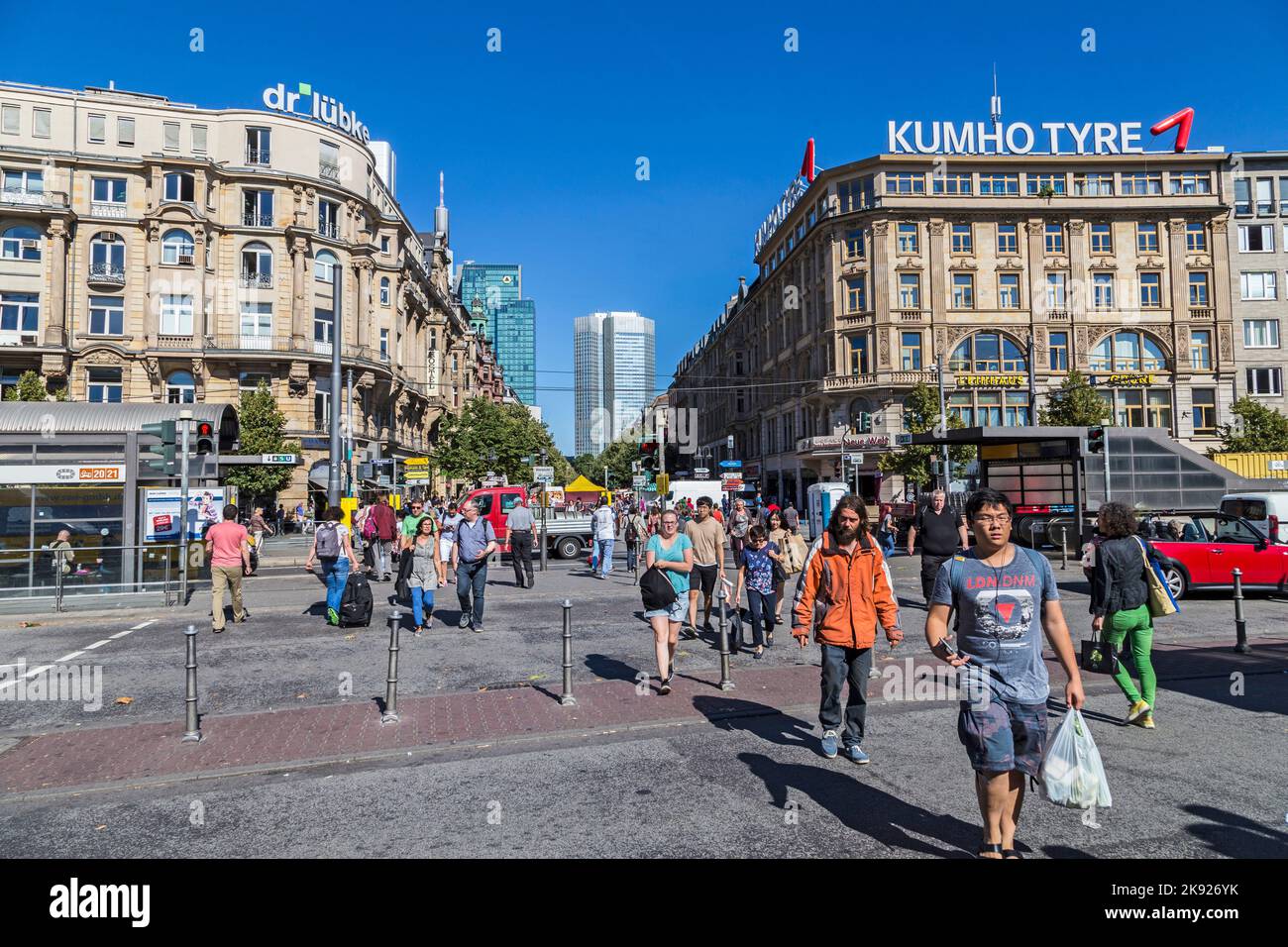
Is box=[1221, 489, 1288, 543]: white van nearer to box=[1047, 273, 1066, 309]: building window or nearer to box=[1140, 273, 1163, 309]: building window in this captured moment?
box=[1047, 273, 1066, 309]: building window

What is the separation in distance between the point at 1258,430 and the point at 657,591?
155 ft

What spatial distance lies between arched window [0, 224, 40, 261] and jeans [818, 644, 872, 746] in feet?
157

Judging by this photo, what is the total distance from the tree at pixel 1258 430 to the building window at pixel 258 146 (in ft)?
183

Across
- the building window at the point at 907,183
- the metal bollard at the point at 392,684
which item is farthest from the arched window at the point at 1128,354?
the metal bollard at the point at 392,684

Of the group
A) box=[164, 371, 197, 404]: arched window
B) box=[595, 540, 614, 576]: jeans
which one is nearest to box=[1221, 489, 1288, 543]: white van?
box=[595, 540, 614, 576]: jeans

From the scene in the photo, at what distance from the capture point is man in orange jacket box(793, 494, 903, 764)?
219 inches

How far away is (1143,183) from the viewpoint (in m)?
47.0

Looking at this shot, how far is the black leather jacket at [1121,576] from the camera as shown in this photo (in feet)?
20.7

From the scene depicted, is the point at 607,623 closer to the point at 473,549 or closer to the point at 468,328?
the point at 473,549

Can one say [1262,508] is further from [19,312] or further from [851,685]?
[19,312]

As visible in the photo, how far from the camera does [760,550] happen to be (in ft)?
32.6

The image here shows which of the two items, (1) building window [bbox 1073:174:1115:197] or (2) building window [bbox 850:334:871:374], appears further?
(1) building window [bbox 1073:174:1115:197]

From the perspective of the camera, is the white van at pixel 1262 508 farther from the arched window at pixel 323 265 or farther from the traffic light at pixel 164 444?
the arched window at pixel 323 265

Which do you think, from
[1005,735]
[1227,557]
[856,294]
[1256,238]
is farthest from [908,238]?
[1005,735]
